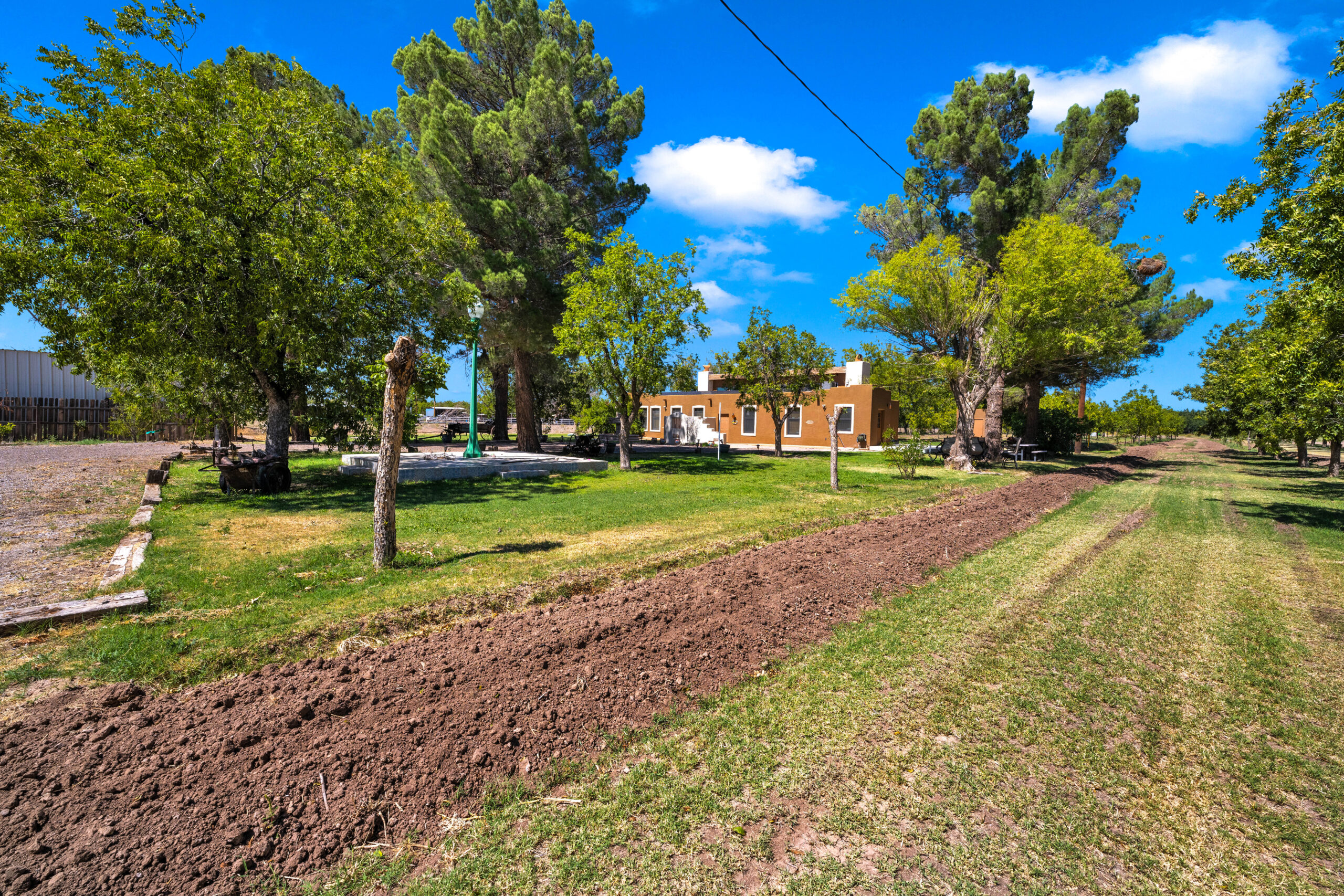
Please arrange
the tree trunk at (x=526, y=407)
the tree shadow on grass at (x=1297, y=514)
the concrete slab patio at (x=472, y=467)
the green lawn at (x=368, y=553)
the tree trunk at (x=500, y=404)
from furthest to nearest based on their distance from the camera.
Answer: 1. the tree trunk at (x=500, y=404)
2. the tree trunk at (x=526, y=407)
3. the concrete slab patio at (x=472, y=467)
4. the tree shadow on grass at (x=1297, y=514)
5. the green lawn at (x=368, y=553)

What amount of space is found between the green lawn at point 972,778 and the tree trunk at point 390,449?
12.6ft

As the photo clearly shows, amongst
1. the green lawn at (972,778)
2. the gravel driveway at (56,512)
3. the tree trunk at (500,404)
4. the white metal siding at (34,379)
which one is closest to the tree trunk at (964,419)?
the green lawn at (972,778)

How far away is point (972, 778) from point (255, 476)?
11.8m

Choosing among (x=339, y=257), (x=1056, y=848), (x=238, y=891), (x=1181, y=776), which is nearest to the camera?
(x=238, y=891)

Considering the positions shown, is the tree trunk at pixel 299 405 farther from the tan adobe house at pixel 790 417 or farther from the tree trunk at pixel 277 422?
the tan adobe house at pixel 790 417

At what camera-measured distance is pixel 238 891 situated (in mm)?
1854

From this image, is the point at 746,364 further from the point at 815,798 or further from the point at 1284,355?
the point at 815,798

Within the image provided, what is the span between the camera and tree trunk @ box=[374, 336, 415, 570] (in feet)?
17.7

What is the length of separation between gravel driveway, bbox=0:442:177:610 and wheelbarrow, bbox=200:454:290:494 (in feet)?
4.22

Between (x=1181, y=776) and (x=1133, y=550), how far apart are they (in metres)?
5.93

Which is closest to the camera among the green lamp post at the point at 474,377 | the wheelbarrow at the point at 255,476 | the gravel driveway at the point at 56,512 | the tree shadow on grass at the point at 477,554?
the gravel driveway at the point at 56,512

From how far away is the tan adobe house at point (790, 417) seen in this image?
29.7 meters

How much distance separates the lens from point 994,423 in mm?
22266

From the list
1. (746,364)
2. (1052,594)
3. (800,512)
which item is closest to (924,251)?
(746,364)
